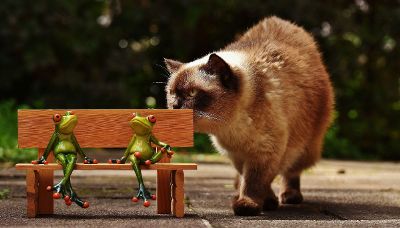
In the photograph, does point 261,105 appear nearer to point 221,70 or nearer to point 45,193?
point 221,70

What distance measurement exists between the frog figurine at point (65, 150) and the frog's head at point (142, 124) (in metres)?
0.27

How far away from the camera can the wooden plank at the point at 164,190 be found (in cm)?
447

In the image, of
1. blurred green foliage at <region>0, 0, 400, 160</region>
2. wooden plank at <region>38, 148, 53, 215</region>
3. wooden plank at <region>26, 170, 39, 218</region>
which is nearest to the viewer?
wooden plank at <region>26, 170, 39, 218</region>

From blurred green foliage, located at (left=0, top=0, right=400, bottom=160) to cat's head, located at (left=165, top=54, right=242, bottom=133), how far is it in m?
6.21

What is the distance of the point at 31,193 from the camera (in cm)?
416

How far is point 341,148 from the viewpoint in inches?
492

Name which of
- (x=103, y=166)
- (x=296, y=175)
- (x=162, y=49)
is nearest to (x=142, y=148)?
(x=103, y=166)

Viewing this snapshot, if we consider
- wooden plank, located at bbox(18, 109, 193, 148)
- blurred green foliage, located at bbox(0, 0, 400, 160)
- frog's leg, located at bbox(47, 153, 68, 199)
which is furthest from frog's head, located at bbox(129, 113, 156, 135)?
blurred green foliage, located at bbox(0, 0, 400, 160)

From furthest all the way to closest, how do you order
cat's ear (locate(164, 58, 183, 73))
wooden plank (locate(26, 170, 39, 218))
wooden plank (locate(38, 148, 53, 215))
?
cat's ear (locate(164, 58, 183, 73)) → wooden plank (locate(38, 148, 53, 215)) → wooden plank (locate(26, 170, 39, 218))

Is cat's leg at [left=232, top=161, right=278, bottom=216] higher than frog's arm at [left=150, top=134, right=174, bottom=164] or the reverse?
the reverse

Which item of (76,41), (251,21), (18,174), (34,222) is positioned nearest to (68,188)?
(34,222)

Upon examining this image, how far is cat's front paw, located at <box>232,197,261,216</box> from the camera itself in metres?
4.57

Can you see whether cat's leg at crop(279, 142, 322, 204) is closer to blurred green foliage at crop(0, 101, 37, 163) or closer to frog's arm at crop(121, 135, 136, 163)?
frog's arm at crop(121, 135, 136, 163)

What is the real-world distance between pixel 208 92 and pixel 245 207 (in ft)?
2.31
